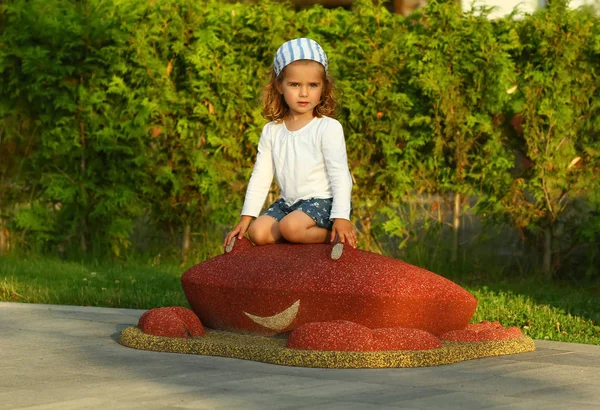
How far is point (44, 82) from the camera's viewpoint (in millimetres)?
12039

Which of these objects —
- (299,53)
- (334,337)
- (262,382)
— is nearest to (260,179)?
(299,53)

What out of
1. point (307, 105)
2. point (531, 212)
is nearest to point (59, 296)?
point (307, 105)

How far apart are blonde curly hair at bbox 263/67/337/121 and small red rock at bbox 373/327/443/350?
67.6 inches

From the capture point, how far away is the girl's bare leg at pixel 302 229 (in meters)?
6.94

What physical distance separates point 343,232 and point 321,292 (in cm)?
45

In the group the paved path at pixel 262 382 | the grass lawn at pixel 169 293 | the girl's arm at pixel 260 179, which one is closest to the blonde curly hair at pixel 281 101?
the girl's arm at pixel 260 179

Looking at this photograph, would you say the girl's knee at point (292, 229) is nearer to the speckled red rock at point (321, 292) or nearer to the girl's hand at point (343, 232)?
the speckled red rock at point (321, 292)

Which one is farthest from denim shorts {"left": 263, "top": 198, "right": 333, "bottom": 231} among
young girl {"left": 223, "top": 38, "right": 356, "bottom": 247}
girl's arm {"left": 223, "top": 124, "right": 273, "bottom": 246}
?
girl's arm {"left": 223, "top": 124, "right": 273, "bottom": 246}

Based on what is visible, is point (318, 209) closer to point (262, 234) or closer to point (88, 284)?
point (262, 234)

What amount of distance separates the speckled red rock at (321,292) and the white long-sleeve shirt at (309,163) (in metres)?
0.38

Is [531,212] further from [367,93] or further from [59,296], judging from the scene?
[59,296]

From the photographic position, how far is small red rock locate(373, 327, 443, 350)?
6.20m

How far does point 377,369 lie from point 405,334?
38cm

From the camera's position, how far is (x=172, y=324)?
6.84 meters
